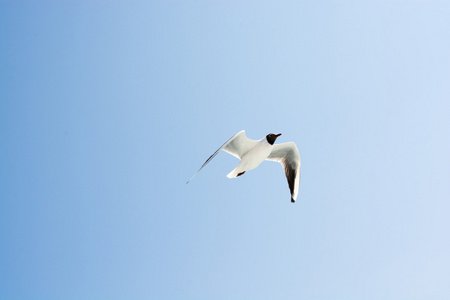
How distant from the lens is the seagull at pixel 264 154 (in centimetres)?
905

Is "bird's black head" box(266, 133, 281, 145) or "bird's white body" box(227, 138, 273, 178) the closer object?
"bird's black head" box(266, 133, 281, 145)

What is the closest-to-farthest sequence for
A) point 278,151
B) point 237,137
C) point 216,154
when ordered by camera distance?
point 216,154, point 237,137, point 278,151

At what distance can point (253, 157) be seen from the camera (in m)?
9.28

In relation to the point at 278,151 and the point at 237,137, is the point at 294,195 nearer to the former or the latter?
the point at 278,151

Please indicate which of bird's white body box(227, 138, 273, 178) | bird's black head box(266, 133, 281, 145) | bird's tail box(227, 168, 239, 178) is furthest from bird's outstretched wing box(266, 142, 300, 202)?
bird's tail box(227, 168, 239, 178)

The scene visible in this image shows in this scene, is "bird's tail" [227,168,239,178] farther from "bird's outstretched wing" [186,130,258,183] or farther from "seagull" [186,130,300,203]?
"bird's outstretched wing" [186,130,258,183]

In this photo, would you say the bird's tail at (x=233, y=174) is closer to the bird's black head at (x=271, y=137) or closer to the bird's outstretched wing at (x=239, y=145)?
the bird's outstretched wing at (x=239, y=145)

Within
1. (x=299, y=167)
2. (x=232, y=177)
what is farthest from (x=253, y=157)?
(x=299, y=167)

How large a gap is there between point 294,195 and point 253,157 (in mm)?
1417

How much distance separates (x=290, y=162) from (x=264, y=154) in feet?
3.19

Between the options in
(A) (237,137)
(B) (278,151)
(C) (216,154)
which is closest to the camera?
(C) (216,154)

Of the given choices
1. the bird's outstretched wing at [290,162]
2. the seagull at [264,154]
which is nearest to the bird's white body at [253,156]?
the seagull at [264,154]

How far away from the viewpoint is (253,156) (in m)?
9.27

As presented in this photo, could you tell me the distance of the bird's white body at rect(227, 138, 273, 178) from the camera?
360 inches
